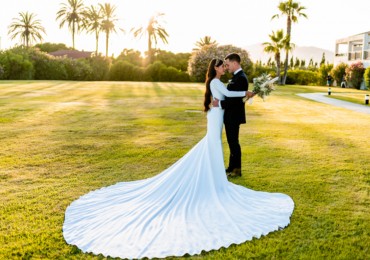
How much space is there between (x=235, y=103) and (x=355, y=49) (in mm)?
57213

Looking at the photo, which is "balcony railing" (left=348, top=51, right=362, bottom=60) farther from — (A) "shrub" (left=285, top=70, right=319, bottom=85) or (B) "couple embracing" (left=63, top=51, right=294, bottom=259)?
(B) "couple embracing" (left=63, top=51, right=294, bottom=259)

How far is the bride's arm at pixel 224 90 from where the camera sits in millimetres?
7598

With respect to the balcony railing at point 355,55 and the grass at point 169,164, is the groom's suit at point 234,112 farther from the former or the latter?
the balcony railing at point 355,55

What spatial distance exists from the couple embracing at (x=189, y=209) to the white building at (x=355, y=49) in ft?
159

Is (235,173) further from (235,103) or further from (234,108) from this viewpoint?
(235,103)

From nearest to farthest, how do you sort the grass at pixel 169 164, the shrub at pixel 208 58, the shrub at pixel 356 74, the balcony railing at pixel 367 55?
the grass at pixel 169 164
the shrub at pixel 356 74
the balcony railing at pixel 367 55
the shrub at pixel 208 58

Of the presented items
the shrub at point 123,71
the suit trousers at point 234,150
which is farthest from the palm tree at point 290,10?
the suit trousers at point 234,150

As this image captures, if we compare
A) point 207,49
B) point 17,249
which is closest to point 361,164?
point 17,249

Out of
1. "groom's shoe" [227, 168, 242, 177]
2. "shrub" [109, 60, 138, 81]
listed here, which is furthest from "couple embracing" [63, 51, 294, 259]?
"shrub" [109, 60, 138, 81]

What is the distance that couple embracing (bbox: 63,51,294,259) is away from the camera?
17.4 ft

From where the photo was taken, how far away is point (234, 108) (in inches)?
331

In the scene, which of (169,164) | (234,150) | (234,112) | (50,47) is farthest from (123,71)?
(234,112)

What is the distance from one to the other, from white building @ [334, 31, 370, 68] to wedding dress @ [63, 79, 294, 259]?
1933 inches

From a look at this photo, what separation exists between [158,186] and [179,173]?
1.44ft
